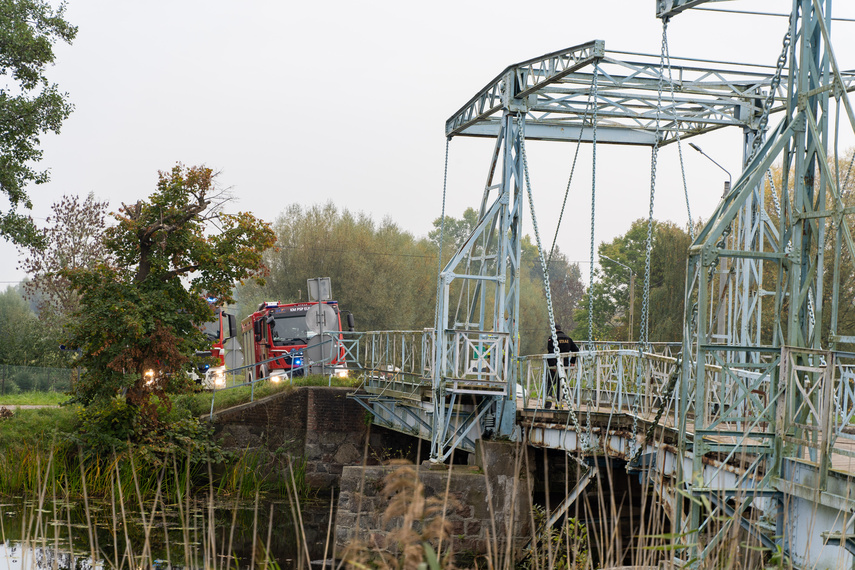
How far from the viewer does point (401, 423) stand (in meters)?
18.1

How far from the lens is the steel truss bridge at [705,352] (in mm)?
7758

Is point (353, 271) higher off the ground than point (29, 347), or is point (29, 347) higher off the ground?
point (353, 271)

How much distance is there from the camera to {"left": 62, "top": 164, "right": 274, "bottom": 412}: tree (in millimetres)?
17547

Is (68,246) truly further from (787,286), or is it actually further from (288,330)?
(787,286)

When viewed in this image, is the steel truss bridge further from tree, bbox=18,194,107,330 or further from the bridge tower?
tree, bbox=18,194,107,330

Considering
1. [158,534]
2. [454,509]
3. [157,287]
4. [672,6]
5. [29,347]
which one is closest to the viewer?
[672,6]

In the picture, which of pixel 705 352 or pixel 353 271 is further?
pixel 353 271

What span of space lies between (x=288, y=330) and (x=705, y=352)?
19.4m

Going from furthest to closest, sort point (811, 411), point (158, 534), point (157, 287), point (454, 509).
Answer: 1. point (157, 287)
2. point (158, 534)
3. point (454, 509)
4. point (811, 411)

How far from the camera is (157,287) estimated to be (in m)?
18.5

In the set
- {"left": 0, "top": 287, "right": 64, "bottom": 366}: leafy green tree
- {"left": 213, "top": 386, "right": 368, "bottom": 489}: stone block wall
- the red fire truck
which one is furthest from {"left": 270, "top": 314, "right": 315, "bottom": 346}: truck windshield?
{"left": 0, "top": 287, "right": 64, "bottom": 366}: leafy green tree

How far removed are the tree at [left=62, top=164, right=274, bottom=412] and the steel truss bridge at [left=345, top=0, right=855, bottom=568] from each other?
393 centimetres

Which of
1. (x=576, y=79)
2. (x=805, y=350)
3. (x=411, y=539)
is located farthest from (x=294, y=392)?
(x=411, y=539)

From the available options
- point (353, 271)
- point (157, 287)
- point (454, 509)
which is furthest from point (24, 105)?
point (353, 271)
